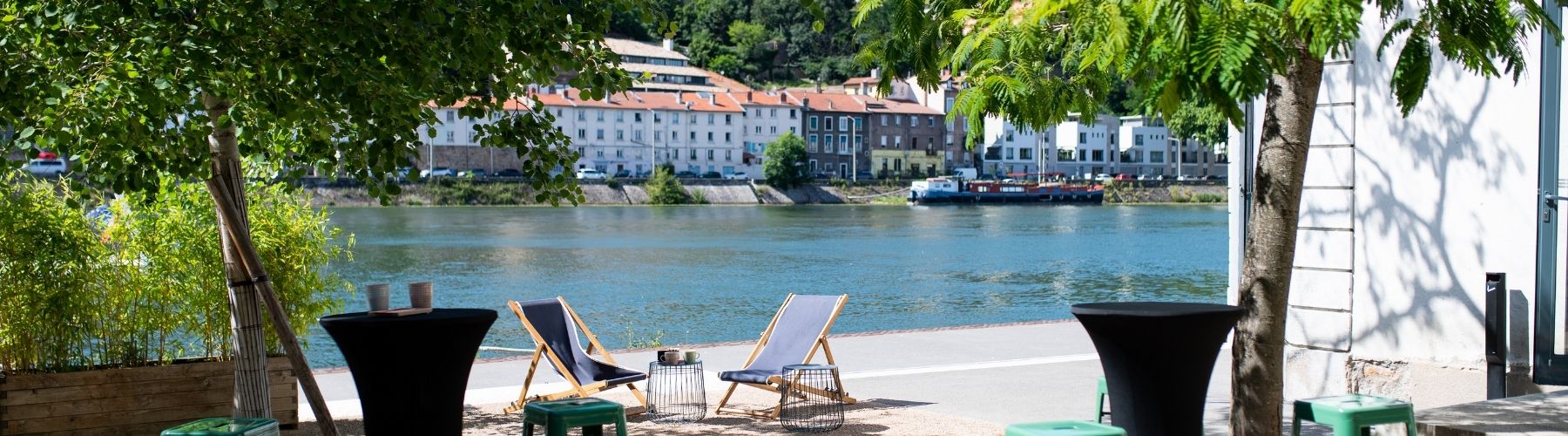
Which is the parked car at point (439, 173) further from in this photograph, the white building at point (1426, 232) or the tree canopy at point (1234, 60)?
the tree canopy at point (1234, 60)

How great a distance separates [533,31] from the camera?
5.28 meters

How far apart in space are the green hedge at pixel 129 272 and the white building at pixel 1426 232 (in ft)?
16.1

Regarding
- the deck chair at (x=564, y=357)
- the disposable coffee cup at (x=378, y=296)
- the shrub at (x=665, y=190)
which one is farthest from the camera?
the shrub at (x=665, y=190)

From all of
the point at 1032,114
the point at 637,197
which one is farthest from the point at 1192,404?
the point at 637,197

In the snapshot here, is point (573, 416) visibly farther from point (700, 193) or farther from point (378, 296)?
point (700, 193)

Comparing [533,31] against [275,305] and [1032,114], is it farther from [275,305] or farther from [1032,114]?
[1032,114]

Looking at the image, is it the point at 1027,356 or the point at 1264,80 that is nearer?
the point at 1264,80

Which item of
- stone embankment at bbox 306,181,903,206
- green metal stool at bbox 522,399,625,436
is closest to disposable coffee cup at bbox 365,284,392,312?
green metal stool at bbox 522,399,625,436

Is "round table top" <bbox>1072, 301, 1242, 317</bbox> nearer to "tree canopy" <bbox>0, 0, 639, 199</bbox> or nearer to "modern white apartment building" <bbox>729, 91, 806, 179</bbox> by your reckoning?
"tree canopy" <bbox>0, 0, 639, 199</bbox>

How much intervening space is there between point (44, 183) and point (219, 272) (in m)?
0.89

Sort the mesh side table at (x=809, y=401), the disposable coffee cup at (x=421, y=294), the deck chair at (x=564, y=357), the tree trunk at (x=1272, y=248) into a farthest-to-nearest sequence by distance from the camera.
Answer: the deck chair at (x=564, y=357) → the mesh side table at (x=809, y=401) → the disposable coffee cup at (x=421, y=294) → the tree trunk at (x=1272, y=248)

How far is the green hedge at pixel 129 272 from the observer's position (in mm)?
5828

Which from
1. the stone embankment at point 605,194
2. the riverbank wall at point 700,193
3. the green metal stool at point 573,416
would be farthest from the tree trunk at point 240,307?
the riverbank wall at point 700,193

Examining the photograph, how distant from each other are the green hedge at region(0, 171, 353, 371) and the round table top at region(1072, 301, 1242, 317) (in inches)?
145
